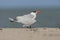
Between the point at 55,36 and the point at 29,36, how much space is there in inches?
33.0

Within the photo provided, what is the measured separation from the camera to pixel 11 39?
9602 mm

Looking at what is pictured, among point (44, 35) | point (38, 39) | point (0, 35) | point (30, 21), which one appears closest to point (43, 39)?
point (38, 39)

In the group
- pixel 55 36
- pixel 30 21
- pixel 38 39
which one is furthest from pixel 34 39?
pixel 30 21

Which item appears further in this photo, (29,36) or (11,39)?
(29,36)

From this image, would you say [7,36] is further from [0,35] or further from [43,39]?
[43,39]

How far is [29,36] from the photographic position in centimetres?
1034

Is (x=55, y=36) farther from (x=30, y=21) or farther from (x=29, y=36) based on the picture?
(x=30, y=21)

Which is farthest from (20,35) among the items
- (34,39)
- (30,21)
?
(30,21)

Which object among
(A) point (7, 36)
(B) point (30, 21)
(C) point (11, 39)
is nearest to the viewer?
→ (C) point (11, 39)

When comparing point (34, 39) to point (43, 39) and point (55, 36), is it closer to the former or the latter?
point (43, 39)

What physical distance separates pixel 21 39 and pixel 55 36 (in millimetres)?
1255

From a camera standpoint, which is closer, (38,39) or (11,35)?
(38,39)

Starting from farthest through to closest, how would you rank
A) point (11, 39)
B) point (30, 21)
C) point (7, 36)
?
point (30, 21) < point (7, 36) < point (11, 39)

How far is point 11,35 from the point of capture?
10461mm
